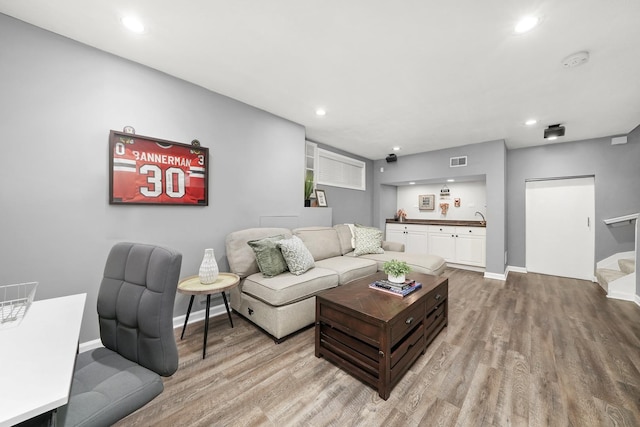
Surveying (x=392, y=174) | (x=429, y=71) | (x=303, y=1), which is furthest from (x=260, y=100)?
(x=392, y=174)

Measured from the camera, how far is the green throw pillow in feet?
8.16

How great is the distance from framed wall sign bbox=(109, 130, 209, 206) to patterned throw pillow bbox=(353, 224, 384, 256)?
2336 mm

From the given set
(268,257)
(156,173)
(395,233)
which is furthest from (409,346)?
(395,233)

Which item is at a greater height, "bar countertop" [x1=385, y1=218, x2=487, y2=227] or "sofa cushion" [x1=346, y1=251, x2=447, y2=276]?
"bar countertop" [x1=385, y1=218, x2=487, y2=227]

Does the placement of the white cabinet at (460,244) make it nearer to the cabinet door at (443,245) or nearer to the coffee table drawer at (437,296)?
the cabinet door at (443,245)

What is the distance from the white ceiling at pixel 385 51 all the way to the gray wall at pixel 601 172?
1077 millimetres

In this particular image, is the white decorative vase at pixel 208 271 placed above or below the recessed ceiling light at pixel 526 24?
below

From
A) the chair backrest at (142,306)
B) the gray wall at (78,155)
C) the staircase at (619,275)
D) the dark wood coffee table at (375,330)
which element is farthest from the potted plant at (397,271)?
the staircase at (619,275)

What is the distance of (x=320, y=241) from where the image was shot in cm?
349

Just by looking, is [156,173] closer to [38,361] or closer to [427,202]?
[38,361]

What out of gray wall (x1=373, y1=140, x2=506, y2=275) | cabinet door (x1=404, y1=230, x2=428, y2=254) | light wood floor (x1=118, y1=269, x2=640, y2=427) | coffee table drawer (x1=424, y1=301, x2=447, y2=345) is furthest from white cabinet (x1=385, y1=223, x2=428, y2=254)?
coffee table drawer (x1=424, y1=301, x2=447, y2=345)

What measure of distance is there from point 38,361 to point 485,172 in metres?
5.45

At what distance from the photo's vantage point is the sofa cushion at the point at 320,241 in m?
3.33

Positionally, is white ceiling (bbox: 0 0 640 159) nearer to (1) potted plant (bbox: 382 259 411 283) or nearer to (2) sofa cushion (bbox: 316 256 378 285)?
(1) potted plant (bbox: 382 259 411 283)
